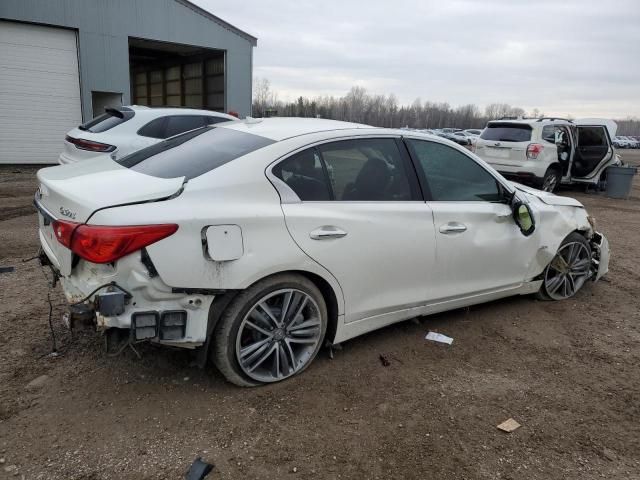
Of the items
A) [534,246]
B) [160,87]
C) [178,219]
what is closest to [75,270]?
[178,219]

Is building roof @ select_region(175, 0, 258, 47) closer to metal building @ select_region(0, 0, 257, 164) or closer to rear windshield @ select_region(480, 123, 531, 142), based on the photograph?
metal building @ select_region(0, 0, 257, 164)

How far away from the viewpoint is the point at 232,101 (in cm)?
1970

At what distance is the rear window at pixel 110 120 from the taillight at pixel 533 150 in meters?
8.31

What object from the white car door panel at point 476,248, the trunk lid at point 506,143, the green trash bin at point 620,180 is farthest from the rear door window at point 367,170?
the green trash bin at point 620,180

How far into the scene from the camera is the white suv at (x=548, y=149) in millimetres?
11477

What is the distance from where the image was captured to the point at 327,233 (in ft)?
10.2

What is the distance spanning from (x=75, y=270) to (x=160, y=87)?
83.9ft

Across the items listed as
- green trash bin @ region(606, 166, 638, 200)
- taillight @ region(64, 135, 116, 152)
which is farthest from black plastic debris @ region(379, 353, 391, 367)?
green trash bin @ region(606, 166, 638, 200)

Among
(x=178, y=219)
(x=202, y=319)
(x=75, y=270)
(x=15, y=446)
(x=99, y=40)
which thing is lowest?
(x=15, y=446)

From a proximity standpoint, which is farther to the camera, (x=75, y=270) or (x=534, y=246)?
(x=534, y=246)

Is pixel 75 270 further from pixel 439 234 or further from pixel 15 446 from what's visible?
pixel 439 234

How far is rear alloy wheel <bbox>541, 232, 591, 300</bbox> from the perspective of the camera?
4.76 meters

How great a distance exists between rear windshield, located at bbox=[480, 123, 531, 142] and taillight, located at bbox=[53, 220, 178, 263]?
10.7m

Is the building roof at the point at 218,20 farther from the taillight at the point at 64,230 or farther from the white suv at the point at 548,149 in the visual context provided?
the taillight at the point at 64,230
